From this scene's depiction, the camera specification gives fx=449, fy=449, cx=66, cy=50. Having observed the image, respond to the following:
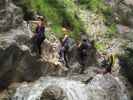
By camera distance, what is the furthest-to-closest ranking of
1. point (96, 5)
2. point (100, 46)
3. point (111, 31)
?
point (96, 5), point (111, 31), point (100, 46)

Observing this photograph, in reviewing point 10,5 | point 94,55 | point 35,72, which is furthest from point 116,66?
point 10,5

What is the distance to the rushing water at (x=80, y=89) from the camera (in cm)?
2034

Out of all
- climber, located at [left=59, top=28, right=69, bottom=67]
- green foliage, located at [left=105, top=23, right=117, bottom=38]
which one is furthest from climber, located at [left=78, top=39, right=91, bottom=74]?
green foliage, located at [left=105, top=23, right=117, bottom=38]

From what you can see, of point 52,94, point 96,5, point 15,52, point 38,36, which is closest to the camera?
point 52,94

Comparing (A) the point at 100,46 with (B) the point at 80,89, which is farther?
(A) the point at 100,46

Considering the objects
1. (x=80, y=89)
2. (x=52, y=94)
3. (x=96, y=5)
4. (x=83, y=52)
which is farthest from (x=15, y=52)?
(x=96, y=5)

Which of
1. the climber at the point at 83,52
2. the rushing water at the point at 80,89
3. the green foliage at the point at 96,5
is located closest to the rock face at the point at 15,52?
the rushing water at the point at 80,89

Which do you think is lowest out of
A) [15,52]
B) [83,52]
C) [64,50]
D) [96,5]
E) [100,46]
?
[100,46]

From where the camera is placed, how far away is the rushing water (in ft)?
66.7

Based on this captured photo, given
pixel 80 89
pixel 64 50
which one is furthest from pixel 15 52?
pixel 64 50

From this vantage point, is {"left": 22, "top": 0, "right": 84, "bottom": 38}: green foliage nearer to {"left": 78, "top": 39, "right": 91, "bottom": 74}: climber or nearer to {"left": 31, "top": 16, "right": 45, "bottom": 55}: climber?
{"left": 78, "top": 39, "right": 91, "bottom": 74}: climber

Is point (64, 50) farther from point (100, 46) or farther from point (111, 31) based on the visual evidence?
point (111, 31)

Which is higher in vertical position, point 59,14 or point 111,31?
point 59,14

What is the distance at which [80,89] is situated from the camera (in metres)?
21.1
